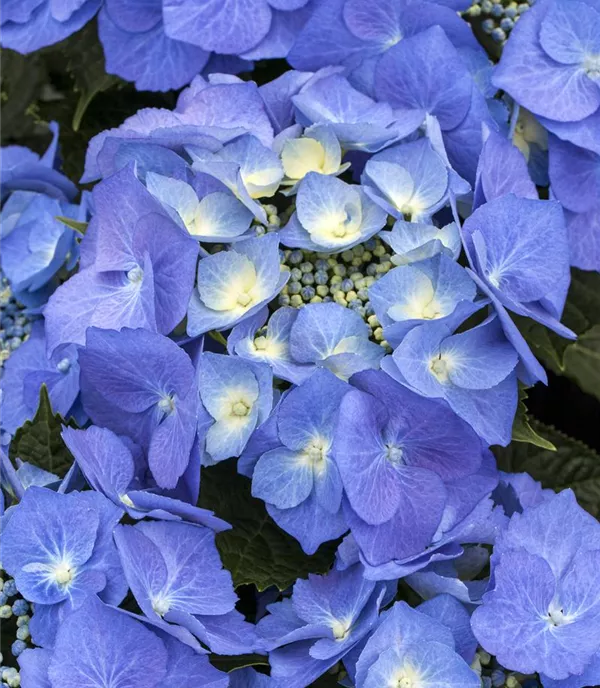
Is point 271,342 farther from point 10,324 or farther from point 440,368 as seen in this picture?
point 10,324

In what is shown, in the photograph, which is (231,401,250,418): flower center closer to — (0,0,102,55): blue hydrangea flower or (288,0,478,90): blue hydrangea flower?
(288,0,478,90): blue hydrangea flower

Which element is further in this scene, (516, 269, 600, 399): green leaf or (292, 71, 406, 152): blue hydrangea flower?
(516, 269, 600, 399): green leaf

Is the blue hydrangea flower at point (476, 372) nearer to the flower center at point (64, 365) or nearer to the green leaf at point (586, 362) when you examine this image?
the flower center at point (64, 365)

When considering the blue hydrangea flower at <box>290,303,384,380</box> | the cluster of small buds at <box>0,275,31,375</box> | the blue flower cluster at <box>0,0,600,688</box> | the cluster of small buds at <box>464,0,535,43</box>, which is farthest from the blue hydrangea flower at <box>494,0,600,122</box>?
the cluster of small buds at <box>0,275,31,375</box>

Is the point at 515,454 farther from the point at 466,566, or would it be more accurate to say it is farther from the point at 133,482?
the point at 133,482

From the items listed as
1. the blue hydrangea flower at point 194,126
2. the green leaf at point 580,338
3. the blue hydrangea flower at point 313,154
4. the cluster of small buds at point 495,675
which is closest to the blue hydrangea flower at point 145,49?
the blue hydrangea flower at point 194,126

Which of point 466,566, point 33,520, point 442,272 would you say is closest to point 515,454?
point 466,566
